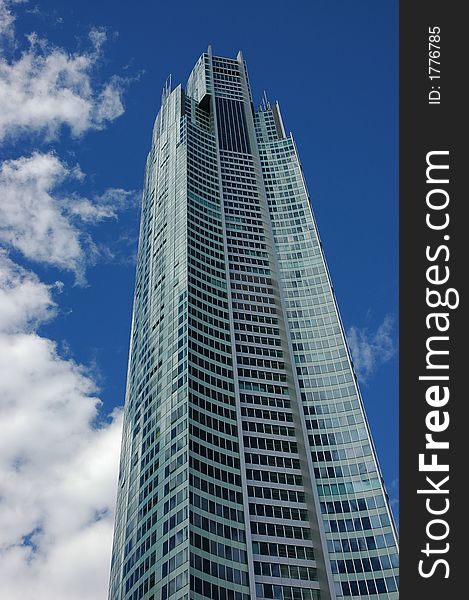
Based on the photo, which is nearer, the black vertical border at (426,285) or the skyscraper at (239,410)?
the black vertical border at (426,285)

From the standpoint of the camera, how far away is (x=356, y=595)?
98125 mm

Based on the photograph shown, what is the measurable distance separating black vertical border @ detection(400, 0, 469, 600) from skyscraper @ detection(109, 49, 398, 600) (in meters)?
58.7

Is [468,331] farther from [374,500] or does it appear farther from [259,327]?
[259,327]

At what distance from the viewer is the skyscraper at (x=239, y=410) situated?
97625 millimetres

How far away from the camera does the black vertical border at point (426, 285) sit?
35.0m

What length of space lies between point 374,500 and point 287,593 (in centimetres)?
2323

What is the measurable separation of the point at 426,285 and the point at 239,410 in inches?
3224

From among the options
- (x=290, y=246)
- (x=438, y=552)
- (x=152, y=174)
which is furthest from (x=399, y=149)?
(x=152, y=174)

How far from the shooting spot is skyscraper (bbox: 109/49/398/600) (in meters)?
97.6

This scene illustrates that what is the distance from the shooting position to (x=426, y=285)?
39656mm

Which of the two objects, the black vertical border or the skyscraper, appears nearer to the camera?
the black vertical border

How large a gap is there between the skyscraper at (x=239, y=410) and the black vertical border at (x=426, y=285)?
58.7 metres

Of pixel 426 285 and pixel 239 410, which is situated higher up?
pixel 239 410

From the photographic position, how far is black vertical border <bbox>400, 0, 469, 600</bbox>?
3503cm
